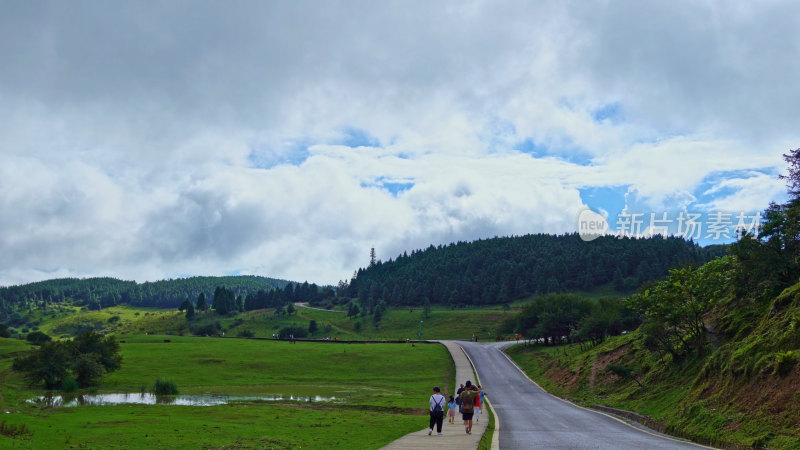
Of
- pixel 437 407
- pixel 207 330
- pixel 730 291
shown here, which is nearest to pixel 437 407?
pixel 437 407

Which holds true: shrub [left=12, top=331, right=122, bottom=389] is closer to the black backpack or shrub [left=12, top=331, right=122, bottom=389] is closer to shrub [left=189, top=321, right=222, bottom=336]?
the black backpack

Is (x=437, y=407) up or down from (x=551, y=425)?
up

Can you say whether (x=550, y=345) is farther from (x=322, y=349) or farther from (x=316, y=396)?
(x=316, y=396)

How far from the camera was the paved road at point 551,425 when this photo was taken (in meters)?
26.8

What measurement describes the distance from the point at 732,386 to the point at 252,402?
41248 millimetres

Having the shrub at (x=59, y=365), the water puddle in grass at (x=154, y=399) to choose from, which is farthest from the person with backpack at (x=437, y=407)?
the shrub at (x=59, y=365)

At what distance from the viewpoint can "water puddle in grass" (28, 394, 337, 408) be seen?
5294cm

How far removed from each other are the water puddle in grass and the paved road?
19342 millimetres

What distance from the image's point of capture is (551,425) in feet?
116

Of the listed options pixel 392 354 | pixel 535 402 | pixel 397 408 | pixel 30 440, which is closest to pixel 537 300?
pixel 392 354

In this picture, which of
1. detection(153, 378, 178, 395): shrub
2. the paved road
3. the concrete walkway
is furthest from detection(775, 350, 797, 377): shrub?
detection(153, 378, 178, 395): shrub

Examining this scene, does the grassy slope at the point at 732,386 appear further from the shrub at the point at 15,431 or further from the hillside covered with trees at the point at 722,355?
the shrub at the point at 15,431

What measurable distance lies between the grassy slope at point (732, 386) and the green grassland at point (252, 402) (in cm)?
1721

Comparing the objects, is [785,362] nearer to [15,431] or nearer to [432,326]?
[15,431]
